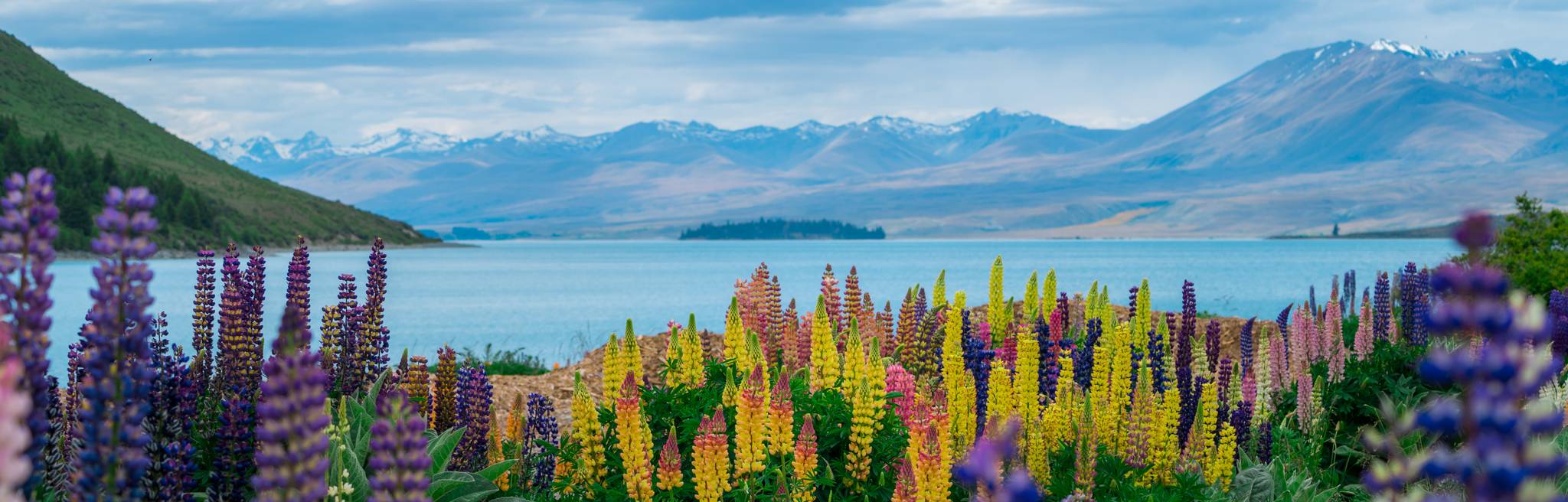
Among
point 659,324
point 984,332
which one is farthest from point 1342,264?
point 984,332

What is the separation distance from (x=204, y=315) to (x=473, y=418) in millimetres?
2107

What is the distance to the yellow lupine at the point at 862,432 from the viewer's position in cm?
737

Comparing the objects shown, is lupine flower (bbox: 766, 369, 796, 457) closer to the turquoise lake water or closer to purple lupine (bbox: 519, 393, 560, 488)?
purple lupine (bbox: 519, 393, 560, 488)

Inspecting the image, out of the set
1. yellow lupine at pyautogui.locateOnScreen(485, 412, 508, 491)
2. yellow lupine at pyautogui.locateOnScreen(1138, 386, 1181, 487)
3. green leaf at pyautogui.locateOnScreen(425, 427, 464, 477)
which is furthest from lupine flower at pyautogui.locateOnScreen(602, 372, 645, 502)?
yellow lupine at pyautogui.locateOnScreen(1138, 386, 1181, 487)

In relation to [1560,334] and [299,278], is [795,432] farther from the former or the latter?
[1560,334]

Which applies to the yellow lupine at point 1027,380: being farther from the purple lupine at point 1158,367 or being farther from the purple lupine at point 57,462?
the purple lupine at point 57,462

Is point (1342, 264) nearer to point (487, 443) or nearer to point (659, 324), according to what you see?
point (659, 324)

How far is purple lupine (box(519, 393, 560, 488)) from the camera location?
8922 millimetres

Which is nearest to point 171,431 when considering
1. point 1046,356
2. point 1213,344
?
point 1046,356

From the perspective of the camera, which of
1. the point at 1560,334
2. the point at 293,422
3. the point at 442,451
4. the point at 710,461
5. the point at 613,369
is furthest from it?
the point at 1560,334

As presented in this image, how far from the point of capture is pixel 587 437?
7.74m

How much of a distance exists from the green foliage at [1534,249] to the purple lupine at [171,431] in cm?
2345

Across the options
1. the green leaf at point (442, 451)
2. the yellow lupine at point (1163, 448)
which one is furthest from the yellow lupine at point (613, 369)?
the yellow lupine at point (1163, 448)

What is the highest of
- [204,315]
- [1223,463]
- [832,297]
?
[204,315]
